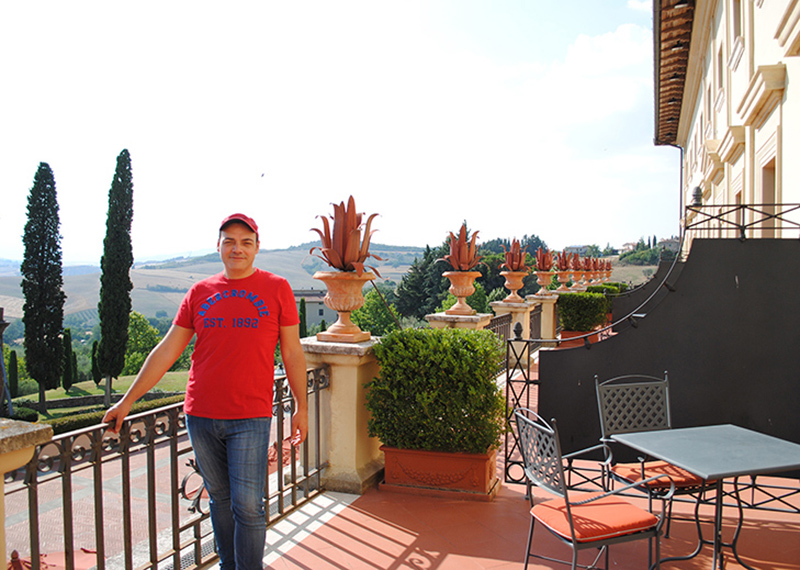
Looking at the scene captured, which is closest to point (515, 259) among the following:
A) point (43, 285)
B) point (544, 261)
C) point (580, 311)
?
point (544, 261)

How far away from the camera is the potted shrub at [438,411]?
4117 millimetres

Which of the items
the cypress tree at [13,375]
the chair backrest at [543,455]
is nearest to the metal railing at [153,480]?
the chair backrest at [543,455]

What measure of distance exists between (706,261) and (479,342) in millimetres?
2023

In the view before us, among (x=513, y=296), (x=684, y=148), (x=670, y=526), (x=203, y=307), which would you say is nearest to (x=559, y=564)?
(x=670, y=526)

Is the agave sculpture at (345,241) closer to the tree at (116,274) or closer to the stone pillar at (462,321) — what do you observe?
the stone pillar at (462,321)

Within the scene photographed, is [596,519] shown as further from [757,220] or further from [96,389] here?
[96,389]

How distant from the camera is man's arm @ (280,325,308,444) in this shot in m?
2.62

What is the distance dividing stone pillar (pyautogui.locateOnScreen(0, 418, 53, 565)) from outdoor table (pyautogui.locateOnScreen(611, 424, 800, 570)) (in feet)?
9.60

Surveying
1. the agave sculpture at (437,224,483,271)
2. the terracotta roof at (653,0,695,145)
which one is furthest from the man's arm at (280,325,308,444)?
the terracotta roof at (653,0,695,145)

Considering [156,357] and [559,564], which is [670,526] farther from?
[156,357]

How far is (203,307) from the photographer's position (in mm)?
2502

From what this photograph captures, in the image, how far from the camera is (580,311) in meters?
12.5

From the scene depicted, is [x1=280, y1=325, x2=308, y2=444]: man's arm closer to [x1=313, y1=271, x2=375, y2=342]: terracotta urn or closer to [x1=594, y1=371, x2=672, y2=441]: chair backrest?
[x1=313, y1=271, x2=375, y2=342]: terracotta urn

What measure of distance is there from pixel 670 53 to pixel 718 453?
578 inches
